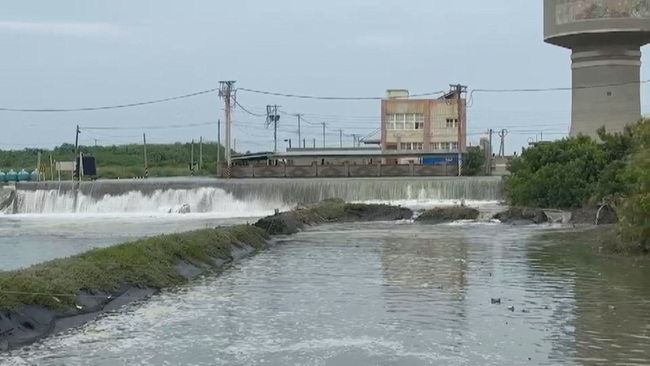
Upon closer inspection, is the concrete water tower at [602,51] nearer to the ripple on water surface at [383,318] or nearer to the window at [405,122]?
the window at [405,122]

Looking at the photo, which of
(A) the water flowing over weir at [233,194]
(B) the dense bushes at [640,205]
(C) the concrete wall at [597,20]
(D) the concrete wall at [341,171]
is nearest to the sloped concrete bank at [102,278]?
(B) the dense bushes at [640,205]

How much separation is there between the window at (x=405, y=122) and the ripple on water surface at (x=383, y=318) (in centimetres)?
5886

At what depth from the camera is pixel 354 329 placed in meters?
11.6

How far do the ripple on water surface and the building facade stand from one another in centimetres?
5834

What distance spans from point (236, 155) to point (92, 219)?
1282 inches

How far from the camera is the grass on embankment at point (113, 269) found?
459 inches

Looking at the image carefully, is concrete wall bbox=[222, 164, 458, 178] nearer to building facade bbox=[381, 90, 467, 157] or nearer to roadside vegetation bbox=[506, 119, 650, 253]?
roadside vegetation bbox=[506, 119, 650, 253]

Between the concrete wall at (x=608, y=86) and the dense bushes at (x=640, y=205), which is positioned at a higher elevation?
the concrete wall at (x=608, y=86)

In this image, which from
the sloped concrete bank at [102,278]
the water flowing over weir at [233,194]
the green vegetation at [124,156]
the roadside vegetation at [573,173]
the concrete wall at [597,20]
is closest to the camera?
the sloped concrete bank at [102,278]

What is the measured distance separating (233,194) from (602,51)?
27.0 m

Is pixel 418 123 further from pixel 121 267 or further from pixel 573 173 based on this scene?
pixel 121 267

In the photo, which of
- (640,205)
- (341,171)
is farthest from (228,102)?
(640,205)

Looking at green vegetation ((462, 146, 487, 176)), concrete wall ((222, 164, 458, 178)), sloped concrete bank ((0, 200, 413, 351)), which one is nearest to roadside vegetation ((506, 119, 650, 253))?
sloped concrete bank ((0, 200, 413, 351))

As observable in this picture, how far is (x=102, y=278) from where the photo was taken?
45.5 feet
